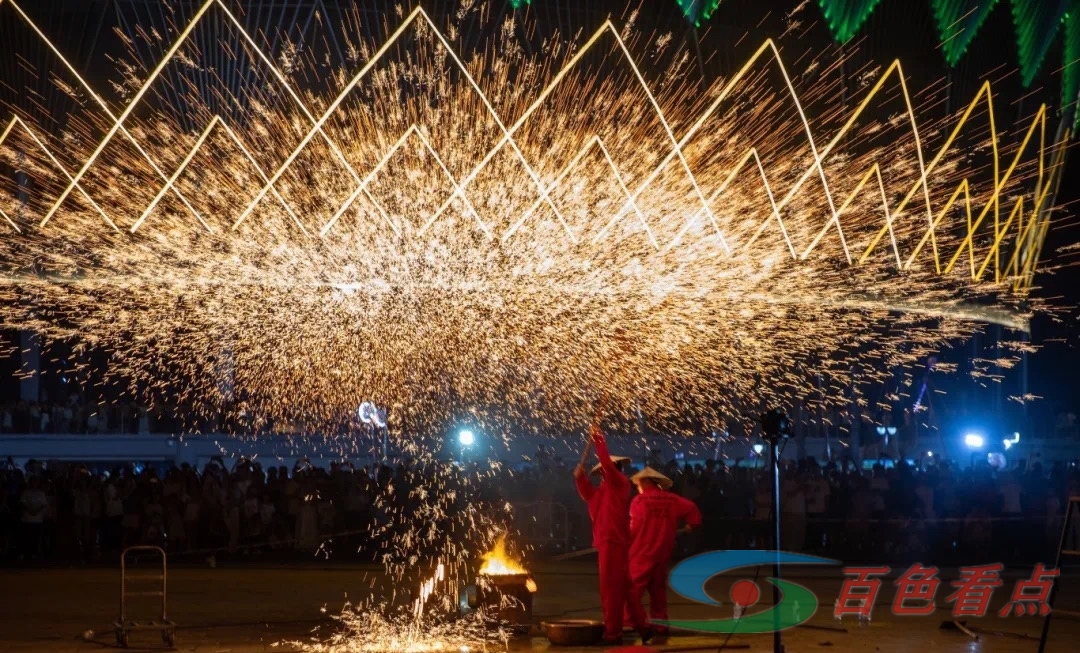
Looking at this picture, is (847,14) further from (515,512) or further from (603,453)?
(603,453)

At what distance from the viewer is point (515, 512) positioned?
18.3 m

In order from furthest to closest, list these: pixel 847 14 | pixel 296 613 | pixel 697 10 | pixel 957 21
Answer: pixel 957 21 < pixel 847 14 < pixel 697 10 < pixel 296 613

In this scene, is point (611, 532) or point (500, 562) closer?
point (611, 532)

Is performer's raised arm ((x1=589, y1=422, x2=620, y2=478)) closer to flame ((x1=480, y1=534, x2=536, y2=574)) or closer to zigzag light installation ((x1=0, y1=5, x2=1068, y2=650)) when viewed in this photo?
flame ((x1=480, y1=534, x2=536, y2=574))

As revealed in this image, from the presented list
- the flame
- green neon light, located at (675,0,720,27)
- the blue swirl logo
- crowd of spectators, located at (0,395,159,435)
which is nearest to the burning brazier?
the flame

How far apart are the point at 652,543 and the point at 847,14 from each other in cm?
1827

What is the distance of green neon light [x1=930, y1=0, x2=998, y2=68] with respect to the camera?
28281 mm

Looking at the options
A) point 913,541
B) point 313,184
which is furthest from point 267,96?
point 913,541

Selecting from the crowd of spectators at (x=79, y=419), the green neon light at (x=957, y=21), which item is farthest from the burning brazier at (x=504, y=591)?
the green neon light at (x=957, y=21)

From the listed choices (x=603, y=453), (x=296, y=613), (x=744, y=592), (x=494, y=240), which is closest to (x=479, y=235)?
(x=494, y=240)

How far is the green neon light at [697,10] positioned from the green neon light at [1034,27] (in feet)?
23.9

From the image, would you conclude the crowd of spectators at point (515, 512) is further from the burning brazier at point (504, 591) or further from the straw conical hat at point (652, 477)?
the straw conical hat at point (652, 477)

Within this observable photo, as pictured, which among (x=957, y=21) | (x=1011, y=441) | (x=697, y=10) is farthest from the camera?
(x=957, y=21)

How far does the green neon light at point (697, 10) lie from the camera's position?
87.0ft
